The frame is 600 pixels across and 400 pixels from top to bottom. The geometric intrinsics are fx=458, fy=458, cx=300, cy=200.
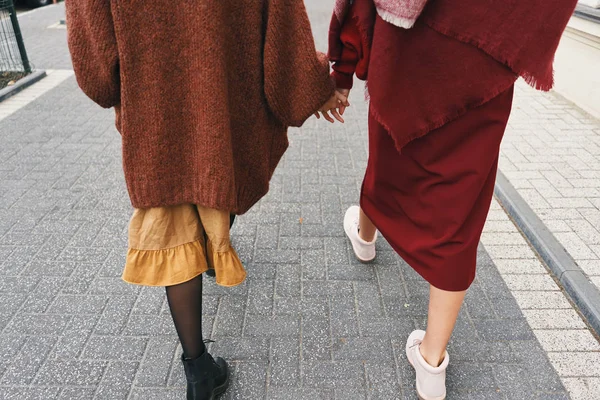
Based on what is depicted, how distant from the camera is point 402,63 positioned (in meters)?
1.52

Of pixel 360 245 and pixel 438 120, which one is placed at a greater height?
pixel 438 120

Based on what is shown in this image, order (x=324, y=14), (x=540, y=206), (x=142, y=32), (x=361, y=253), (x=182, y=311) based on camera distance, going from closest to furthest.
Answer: (x=142, y=32), (x=182, y=311), (x=361, y=253), (x=540, y=206), (x=324, y=14)

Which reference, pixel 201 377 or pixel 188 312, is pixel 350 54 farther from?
pixel 201 377

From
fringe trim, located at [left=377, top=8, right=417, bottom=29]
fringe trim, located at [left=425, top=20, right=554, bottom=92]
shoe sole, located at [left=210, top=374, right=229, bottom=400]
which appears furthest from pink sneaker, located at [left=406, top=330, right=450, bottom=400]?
fringe trim, located at [left=377, top=8, right=417, bottom=29]

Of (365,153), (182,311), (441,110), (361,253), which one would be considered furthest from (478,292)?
(365,153)

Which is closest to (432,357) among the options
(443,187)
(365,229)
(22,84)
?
(443,187)

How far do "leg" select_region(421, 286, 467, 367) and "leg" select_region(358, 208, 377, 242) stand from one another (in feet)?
2.53

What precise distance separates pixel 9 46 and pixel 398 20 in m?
6.73

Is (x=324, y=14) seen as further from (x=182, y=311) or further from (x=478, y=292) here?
(x=182, y=311)

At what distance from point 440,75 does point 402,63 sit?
0.13 m

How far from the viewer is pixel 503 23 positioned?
1.37 meters

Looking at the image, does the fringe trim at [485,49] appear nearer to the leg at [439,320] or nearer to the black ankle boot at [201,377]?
the leg at [439,320]

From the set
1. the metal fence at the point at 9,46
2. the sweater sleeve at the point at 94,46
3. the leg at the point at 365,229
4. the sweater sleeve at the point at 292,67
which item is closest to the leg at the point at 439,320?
the leg at the point at 365,229

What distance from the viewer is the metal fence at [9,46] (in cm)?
584
